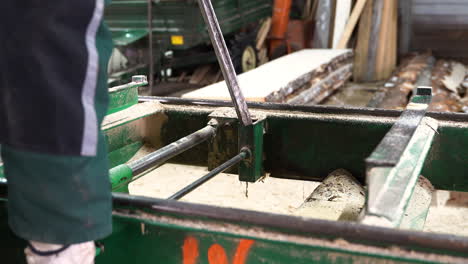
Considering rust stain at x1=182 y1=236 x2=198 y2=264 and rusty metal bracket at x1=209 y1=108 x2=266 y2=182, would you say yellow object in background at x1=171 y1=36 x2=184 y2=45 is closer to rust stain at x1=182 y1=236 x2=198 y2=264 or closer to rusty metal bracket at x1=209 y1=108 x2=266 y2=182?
rusty metal bracket at x1=209 y1=108 x2=266 y2=182

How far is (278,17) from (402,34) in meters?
2.03

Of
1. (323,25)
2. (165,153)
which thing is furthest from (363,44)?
(165,153)

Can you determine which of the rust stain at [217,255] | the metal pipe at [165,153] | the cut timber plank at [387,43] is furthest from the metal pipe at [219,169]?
the cut timber plank at [387,43]

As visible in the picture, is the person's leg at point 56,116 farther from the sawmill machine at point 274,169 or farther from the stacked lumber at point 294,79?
the stacked lumber at point 294,79

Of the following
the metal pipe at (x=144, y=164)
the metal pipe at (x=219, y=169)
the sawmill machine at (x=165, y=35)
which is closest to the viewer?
the metal pipe at (x=144, y=164)

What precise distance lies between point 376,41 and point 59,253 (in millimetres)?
6767

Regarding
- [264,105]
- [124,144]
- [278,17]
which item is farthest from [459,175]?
[278,17]

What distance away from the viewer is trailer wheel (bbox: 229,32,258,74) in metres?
7.58

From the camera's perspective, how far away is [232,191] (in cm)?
385

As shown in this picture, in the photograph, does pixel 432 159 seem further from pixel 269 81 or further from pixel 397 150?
pixel 269 81

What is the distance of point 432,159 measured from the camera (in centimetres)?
210

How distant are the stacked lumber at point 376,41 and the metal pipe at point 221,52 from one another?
5.55 m

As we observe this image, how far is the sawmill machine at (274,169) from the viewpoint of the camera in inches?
43.4

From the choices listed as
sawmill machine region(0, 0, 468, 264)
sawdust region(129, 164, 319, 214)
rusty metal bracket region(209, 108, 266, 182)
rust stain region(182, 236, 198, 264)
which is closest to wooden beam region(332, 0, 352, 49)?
sawdust region(129, 164, 319, 214)
